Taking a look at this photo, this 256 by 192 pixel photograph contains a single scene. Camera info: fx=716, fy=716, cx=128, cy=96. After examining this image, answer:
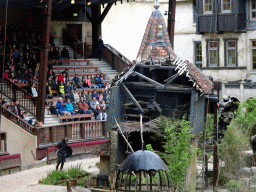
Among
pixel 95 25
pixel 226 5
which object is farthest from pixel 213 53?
pixel 95 25

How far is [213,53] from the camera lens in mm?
54812

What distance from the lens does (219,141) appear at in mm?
28297

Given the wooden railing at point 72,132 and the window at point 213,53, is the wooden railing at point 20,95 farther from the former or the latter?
the window at point 213,53

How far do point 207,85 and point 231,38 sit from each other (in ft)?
95.1

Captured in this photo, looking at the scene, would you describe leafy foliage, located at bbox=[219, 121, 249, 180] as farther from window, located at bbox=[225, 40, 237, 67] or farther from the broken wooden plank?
window, located at bbox=[225, 40, 237, 67]

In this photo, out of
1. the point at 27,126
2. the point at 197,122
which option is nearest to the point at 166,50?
the point at 197,122

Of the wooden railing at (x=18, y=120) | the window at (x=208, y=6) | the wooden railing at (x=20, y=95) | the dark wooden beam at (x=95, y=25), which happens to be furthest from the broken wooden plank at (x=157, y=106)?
the window at (x=208, y=6)

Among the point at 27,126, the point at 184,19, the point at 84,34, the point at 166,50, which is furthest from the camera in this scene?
the point at 184,19

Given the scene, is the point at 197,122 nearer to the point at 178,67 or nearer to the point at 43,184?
the point at 178,67

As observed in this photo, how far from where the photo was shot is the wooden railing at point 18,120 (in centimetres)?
3303

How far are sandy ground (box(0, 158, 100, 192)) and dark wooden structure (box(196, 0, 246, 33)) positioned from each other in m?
23.0

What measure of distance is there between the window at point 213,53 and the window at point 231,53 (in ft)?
2.64

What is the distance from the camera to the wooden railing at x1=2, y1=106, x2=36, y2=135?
108ft

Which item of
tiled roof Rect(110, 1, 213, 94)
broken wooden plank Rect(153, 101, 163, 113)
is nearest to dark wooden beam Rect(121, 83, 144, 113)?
tiled roof Rect(110, 1, 213, 94)
